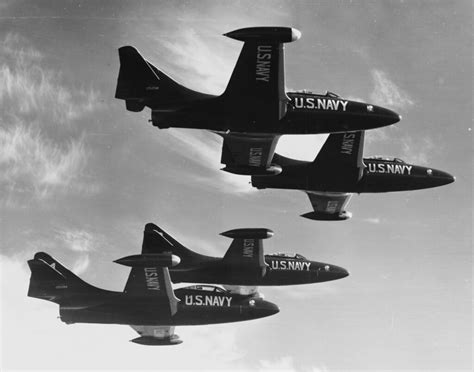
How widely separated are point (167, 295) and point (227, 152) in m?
7.92

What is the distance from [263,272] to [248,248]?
158 cm

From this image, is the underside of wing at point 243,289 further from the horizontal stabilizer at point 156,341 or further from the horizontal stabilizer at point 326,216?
the horizontal stabilizer at point 326,216

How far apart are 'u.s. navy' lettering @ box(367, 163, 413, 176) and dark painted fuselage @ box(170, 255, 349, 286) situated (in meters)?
6.96

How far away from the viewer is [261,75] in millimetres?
33062

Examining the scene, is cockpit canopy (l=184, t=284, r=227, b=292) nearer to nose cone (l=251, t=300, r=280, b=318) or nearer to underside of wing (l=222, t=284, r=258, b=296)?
nose cone (l=251, t=300, r=280, b=318)

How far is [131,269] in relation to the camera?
4000 centimetres

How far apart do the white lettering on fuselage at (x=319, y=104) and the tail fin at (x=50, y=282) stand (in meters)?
14.0

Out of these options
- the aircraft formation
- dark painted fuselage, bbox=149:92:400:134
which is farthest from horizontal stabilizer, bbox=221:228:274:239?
dark painted fuselage, bbox=149:92:400:134

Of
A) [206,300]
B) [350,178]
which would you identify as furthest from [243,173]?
[206,300]

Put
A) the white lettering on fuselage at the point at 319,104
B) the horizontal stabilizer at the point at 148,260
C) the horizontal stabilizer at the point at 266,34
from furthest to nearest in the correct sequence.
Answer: the horizontal stabilizer at the point at 148,260, the white lettering on fuselage at the point at 319,104, the horizontal stabilizer at the point at 266,34

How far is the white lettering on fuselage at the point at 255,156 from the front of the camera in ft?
125

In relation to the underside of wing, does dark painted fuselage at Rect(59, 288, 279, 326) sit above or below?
below

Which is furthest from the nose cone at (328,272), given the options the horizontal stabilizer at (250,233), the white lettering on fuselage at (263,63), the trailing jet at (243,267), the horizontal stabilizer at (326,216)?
the white lettering on fuselage at (263,63)

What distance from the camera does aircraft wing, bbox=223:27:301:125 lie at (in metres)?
31.4
